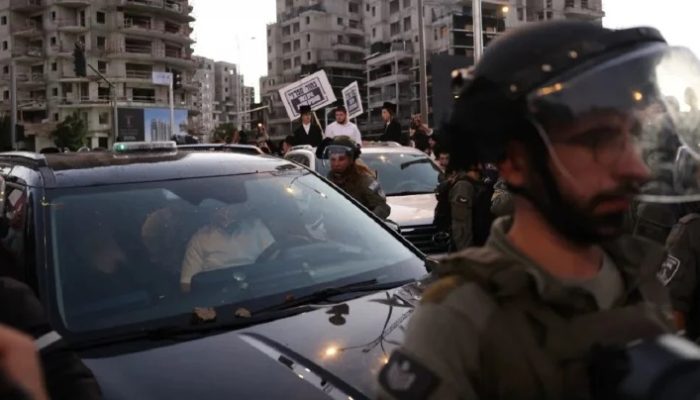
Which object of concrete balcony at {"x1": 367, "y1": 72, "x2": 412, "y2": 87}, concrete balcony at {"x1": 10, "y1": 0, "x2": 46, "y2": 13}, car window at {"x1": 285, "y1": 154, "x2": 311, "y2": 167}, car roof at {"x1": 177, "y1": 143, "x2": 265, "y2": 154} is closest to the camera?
car roof at {"x1": 177, "y1": 143, "x2": 265, "y2": 154}

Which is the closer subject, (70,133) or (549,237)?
(549,237)

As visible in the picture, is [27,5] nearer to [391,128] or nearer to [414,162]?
[391,128]

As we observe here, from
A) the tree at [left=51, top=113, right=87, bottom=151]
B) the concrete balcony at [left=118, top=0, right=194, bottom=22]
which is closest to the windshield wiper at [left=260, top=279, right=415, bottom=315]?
the tree at [left=51, top=113, right=87, bottom=151]

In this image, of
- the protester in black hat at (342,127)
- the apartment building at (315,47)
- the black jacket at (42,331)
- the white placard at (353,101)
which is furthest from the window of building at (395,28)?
the black jacket at (42,331)

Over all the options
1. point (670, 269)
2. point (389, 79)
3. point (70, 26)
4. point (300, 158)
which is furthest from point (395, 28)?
point (670, 269)

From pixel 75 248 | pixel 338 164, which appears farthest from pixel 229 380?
pixel 338 164

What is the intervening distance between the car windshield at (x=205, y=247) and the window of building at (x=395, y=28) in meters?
88.0

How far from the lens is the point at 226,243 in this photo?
3.22 m

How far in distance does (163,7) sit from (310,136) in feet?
242

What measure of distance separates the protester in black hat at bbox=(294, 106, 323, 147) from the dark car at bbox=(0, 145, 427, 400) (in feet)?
22.8

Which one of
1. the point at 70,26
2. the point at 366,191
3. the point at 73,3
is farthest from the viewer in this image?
the point at 70,26

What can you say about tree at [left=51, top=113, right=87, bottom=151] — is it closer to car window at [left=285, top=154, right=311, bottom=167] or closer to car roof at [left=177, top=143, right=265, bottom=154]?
car window at [left=285, top=154, right=311, bottom=167]

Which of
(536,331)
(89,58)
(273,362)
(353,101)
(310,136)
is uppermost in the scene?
(89,58)

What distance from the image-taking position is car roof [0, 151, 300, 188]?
10.3 ft
